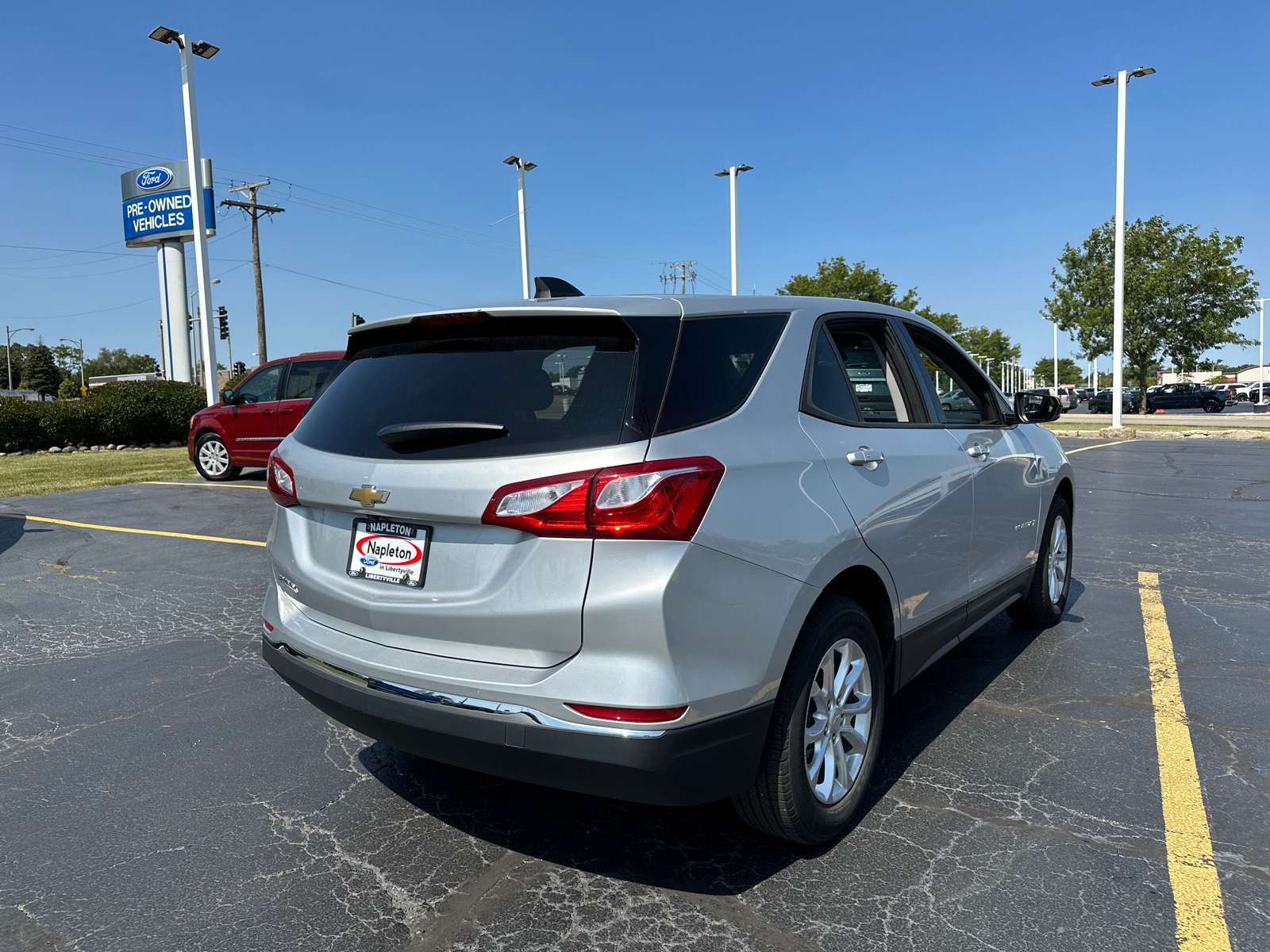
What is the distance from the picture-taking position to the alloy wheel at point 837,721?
2803 mm

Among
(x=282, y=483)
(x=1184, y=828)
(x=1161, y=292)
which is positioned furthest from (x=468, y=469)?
(x=1161, y=292)

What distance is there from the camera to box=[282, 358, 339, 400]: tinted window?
13430 millimetres

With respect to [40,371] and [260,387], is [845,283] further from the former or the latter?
[40,371]

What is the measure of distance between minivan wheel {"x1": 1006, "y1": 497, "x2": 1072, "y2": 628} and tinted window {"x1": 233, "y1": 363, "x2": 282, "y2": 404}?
11.7m

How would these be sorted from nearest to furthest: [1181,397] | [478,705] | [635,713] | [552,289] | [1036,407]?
[635,713]
[478,705]
[552,289]
[1036,407]
[1181,397]

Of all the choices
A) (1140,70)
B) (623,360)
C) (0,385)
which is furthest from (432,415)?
(0,385)

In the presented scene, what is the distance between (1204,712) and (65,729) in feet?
16.3

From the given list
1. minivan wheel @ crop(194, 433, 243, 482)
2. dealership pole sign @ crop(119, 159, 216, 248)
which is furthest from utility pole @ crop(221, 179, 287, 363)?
minivan wheel @ crop(194, 433, 243, 482)

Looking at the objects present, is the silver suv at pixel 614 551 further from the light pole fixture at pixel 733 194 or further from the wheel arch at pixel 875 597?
the light pole fixture at pixel 733 194

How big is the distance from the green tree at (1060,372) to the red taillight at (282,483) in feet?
462

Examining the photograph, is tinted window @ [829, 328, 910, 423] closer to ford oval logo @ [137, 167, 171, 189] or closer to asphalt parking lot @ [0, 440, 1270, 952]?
asphalt parking lot @ [0, 440, 1270, 952]

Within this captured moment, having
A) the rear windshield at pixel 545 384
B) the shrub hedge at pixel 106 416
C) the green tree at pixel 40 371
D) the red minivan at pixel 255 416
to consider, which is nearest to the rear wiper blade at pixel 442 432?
the rear windshield at pixel 545 384

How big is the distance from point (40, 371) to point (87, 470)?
126 m

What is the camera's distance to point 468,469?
246 cm
